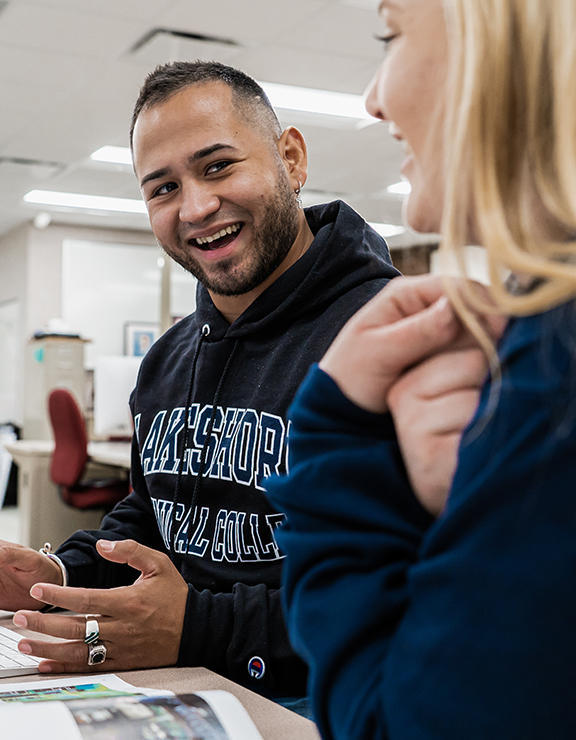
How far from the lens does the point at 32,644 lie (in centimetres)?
89

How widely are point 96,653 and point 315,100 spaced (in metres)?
4.43

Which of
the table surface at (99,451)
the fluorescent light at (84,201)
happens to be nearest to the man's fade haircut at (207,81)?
the table surface at (99,451)

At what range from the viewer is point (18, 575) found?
1.14m

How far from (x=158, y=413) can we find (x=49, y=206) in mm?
6810

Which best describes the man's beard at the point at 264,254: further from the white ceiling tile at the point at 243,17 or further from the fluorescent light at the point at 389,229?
the fluorescent light at the point at 389,229

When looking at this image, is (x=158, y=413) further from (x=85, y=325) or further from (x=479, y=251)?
(x=85, y=325)

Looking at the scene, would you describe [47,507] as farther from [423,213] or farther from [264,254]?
[423,213]

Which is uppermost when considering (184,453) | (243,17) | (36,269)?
(243,17)

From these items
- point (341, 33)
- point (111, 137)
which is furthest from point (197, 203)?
point (111, 137)

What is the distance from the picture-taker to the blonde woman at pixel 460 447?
0.37 meters

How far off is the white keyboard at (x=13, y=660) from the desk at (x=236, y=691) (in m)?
0.02

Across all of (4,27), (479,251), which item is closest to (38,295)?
(4,27)

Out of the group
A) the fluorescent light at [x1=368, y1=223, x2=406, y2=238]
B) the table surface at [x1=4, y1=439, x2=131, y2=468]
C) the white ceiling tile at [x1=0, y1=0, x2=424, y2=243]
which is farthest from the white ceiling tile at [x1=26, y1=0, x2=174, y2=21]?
the fluorescent light at [x1=368, y1=223, x2=406, y2=238]

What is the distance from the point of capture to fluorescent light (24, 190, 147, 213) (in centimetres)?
724
